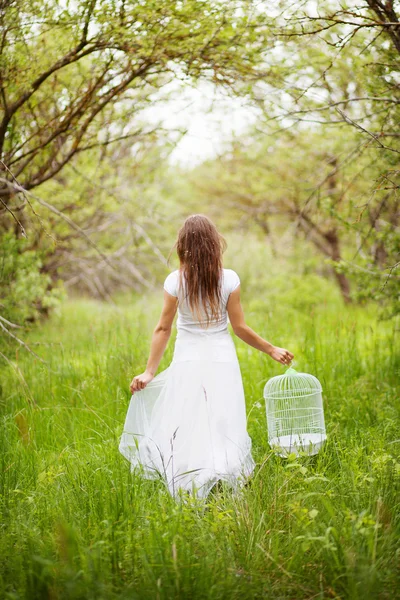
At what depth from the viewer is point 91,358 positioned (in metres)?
5.73

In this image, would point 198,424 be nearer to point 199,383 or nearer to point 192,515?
point 199,383

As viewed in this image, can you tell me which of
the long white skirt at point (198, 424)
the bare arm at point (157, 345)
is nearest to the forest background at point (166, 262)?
the long white skirt at point (198, 424)

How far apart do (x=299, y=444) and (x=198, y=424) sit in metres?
0.79

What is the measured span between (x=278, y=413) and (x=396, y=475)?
147 cm

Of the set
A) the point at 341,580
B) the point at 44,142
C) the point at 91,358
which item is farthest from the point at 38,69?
the point at 341,580

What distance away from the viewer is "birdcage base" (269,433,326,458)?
3.60 m

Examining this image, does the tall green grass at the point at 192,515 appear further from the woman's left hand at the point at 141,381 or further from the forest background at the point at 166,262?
the woman's left hand at the point at 141,381

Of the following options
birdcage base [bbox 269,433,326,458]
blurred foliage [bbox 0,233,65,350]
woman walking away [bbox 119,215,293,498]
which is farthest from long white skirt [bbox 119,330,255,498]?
blurred foliage [bbox 0,233,65,350]

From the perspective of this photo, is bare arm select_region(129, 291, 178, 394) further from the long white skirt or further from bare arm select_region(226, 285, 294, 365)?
bare arm select_region(226, 285, 294, 365)

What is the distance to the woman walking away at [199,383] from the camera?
11.3 ft

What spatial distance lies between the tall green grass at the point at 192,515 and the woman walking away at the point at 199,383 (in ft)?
0.55

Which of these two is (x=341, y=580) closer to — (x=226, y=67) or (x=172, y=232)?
(x=226, y=67)

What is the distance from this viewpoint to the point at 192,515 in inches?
113

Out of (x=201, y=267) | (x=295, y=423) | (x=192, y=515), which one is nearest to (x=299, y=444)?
(x=295, y=423)
